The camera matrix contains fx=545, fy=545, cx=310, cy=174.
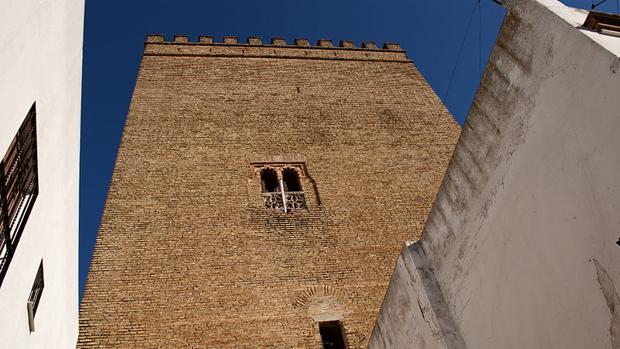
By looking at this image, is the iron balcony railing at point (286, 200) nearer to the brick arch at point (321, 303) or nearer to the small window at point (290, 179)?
the small window at point (290, 179)

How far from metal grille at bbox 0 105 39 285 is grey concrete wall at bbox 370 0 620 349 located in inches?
123

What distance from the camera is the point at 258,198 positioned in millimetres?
8750

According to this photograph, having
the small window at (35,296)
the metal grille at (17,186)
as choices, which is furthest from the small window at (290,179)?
the metal grille at (17,186)

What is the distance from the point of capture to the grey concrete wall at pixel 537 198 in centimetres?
256

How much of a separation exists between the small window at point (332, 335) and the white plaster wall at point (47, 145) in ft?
9.69

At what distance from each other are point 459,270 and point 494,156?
85 cm

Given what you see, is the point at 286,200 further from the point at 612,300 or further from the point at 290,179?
the point at 612,300

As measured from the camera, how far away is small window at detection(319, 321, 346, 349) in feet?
22.4

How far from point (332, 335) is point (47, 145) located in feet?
13.4

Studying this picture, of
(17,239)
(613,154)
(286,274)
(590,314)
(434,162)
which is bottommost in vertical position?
(590,314)

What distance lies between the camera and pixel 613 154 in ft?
8.13

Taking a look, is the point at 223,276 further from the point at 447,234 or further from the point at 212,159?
the point at 447,234

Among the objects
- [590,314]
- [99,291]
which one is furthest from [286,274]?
[590,314]

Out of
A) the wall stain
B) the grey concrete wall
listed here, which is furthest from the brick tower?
the wall stain
